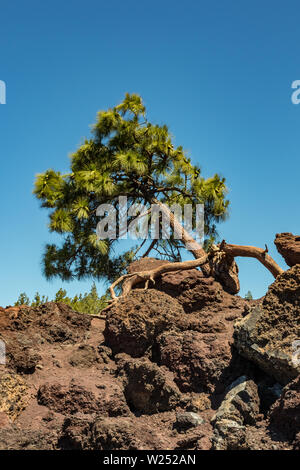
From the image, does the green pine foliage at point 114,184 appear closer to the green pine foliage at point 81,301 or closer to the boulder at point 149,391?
the green pine foliage at point 81,301

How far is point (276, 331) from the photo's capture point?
16.2 feet

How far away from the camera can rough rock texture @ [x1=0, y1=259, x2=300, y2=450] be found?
4.12 m

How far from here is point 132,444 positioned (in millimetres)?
3930

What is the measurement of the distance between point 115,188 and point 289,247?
6.76 m

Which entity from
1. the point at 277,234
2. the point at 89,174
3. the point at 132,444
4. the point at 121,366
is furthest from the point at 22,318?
the point at 89,174

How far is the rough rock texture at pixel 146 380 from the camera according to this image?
4125 millimetres

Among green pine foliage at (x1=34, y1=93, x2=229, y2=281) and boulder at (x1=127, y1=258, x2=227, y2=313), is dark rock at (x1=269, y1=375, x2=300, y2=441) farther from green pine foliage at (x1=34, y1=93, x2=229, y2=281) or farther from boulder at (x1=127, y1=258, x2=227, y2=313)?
green pine foliage at (x1=34, y1=93, x2=229, y2=281)

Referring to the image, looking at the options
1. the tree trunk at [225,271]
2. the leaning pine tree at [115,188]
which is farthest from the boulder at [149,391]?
the leaning pine tree at [115,188]

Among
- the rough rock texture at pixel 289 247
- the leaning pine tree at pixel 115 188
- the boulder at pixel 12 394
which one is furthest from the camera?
the leaning pine tree at pixel 115 188

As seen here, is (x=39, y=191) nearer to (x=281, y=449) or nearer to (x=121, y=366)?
(x=121, y=366)
